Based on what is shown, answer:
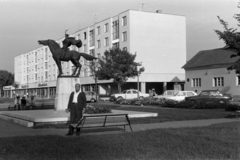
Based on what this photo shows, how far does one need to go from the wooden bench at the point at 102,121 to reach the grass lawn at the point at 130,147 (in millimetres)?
1079

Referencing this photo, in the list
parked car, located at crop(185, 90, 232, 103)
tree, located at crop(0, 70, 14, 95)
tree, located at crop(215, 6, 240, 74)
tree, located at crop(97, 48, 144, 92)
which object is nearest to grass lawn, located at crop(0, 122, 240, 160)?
tree, located at crop(215, 6, 240, 74)

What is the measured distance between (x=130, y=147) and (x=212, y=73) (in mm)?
42316

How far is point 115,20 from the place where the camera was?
62438 millimetres

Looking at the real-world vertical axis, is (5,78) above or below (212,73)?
above

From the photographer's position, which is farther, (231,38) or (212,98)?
(212,98)

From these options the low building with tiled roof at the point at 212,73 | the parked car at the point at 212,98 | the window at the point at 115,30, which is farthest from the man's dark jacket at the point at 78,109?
the window at the point at 115,30

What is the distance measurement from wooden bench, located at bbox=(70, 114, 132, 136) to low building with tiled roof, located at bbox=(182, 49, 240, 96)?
3415cm

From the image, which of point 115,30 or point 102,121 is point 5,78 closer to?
point 115,30

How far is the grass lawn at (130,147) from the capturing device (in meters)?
7.18

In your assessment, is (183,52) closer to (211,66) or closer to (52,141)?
(211,66)

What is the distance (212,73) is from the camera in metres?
48.1

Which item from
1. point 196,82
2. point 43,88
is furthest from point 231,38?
point 43,88

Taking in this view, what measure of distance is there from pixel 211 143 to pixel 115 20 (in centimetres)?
5566

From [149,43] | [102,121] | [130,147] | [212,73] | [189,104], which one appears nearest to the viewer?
[130,147]
